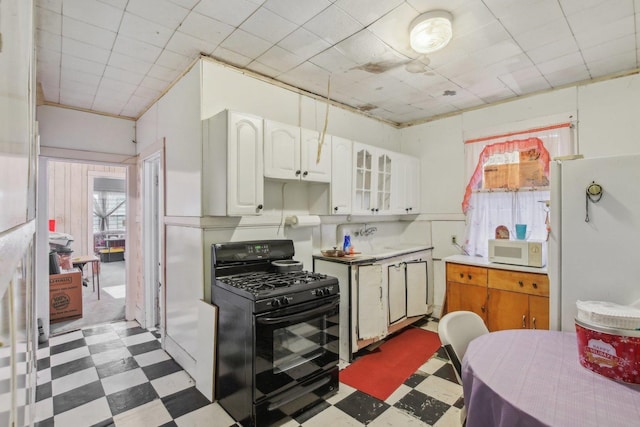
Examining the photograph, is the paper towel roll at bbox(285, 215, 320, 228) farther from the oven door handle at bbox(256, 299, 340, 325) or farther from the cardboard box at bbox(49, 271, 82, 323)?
the cardboard box at bbox(49, 271, 82, 323)

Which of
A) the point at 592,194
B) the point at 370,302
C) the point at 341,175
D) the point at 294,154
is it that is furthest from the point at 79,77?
the point at 592,194

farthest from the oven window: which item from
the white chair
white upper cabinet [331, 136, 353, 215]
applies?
white upper cabinet [331, 136, 353, 215]

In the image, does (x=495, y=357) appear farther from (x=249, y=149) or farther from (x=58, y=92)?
(x=58, y=92)

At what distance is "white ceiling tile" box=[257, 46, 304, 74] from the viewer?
2479 millimetres

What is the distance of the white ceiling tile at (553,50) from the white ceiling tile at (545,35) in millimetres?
65

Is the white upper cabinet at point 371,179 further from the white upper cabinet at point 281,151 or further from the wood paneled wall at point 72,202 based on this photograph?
A: the wood paneled wall at point 72,202

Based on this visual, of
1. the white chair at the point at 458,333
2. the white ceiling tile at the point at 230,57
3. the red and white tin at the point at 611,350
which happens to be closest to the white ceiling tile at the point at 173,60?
the white ceiling tile at the point at 230,57

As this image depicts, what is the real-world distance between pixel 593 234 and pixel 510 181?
6.24ft

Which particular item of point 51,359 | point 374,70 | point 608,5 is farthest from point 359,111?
point 51,359

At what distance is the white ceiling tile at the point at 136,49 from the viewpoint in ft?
7.48

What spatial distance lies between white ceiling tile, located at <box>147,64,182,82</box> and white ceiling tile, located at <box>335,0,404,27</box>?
1.62 m

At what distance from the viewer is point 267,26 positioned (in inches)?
84.4

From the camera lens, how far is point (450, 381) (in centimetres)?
256

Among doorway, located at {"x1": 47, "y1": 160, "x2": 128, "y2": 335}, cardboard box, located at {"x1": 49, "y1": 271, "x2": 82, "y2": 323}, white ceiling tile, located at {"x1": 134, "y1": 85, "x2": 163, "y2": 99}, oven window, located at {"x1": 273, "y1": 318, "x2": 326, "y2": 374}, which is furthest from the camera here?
doorway, located at {"x1": 47, "y1": 160, "x2": 128, "y2": 335}
